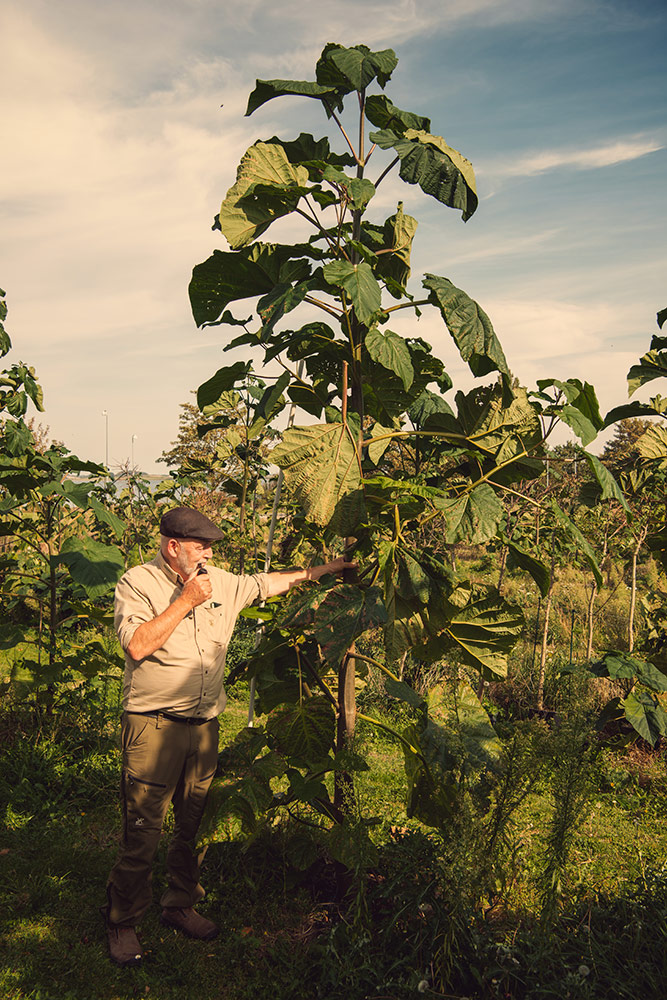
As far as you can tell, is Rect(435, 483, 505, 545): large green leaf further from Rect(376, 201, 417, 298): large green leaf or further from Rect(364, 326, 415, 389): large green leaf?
Rect(376, 201, 417, 298): large green leaf

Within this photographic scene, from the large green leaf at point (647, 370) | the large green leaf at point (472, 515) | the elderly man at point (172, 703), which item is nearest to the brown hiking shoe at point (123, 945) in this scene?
the elderly man at point (172, 703)

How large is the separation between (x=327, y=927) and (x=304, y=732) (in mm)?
800

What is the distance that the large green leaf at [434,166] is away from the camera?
2207mm

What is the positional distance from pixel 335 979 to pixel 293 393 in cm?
218

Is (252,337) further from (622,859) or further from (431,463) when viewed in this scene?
(622,859)

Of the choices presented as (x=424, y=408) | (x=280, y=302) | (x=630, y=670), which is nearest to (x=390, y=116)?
(x=280, y=302)

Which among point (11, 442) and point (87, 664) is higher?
point (11, 442)

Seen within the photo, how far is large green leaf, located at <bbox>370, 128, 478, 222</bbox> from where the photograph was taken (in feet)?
7.24

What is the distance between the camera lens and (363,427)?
2617mm

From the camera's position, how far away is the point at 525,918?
8.75 ft

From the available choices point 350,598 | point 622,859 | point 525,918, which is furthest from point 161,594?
point 622,859

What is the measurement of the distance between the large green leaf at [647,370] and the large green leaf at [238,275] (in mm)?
1353

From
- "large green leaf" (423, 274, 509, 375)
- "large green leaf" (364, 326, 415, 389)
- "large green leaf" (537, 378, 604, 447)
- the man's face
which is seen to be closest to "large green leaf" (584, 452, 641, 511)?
"large green leaf" (537, 378, 604, 447)

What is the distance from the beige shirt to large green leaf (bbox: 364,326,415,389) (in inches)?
45.7
